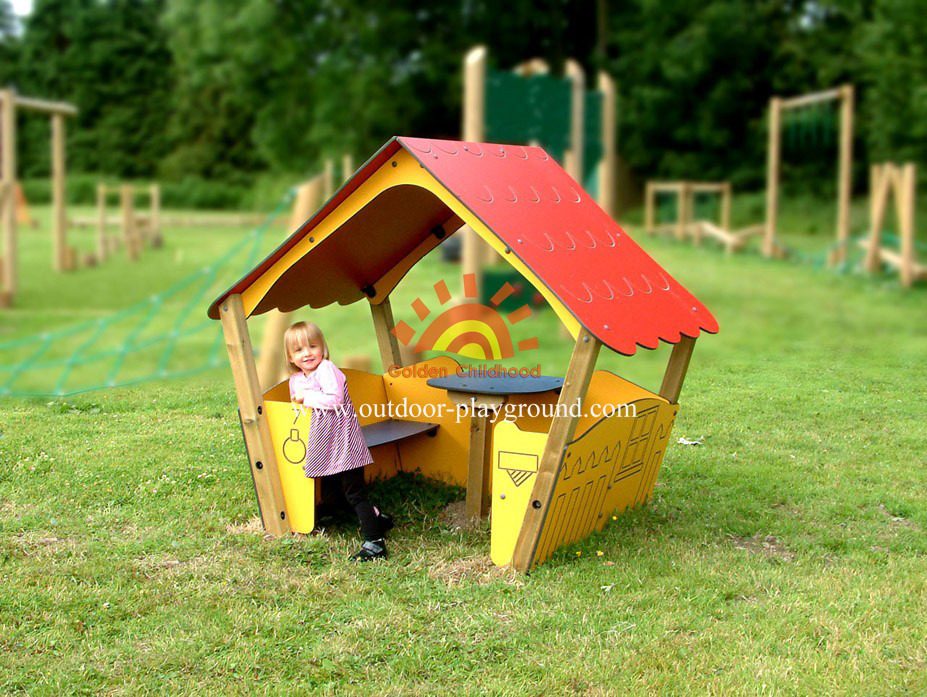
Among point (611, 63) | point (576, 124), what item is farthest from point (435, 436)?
point (611, 63)

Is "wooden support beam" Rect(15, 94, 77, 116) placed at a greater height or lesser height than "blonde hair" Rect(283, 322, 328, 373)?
greater

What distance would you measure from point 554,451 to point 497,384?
1044 millimetres

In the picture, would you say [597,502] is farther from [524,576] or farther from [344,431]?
[344,431]

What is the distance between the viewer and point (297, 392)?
4891 millimetres

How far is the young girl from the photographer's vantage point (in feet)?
15.7

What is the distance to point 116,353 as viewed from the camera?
9500mm

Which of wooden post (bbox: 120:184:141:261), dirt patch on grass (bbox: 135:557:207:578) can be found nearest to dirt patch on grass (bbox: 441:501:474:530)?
dirt patch on grass (bbox: 135:557:207:578)

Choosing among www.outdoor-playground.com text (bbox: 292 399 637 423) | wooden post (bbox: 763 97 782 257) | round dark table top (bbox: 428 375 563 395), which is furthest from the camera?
wooden post (bbox: 763 97 782 257)

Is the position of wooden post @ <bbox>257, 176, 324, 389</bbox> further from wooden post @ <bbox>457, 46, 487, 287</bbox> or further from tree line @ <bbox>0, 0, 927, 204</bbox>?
tree line @ <bbox>0, 0, 927, 204</bbox>

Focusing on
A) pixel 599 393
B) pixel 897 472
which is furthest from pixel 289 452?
pixel 897 472

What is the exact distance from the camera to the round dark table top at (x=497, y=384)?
5098 mm

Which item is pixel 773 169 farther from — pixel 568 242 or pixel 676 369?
pixel 568 242

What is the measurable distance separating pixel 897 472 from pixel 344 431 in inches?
137

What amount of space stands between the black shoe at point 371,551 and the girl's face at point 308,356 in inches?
33.9
